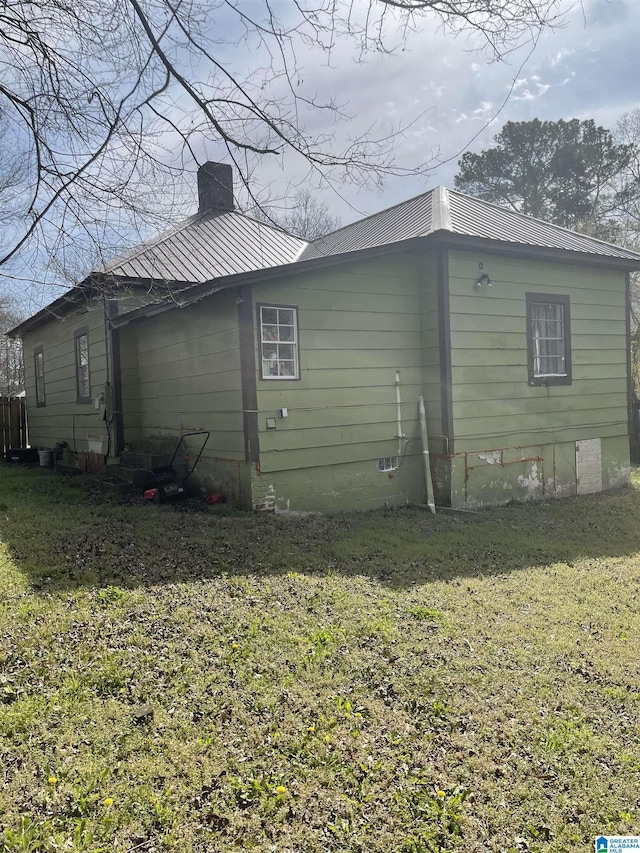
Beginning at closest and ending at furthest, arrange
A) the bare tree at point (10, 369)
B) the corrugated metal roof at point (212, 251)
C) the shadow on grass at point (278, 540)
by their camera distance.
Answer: the shadow on grass at point (278, 540) < the corrugated metal roof at point (212, 251) < the bare tree at point (10, 369)

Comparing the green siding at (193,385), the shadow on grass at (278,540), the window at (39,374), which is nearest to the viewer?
the shadow on grass at (278,540)

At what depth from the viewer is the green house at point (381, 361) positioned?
305 inches

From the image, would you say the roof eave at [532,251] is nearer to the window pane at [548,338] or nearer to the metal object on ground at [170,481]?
the window pane at [548,338]

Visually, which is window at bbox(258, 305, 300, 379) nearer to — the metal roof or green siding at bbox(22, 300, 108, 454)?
the metal roof

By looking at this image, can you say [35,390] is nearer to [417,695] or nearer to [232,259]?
[232,259]

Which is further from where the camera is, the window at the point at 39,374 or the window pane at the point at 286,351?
the window at the point at 39,374

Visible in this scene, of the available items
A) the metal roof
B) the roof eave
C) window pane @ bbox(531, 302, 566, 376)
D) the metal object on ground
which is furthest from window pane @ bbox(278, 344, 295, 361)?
window pane @ bbox(531, 302, 566, 376)

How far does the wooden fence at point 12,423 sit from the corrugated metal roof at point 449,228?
970 centimetres

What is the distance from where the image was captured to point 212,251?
11.0 meters

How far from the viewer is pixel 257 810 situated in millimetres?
Result: 2604

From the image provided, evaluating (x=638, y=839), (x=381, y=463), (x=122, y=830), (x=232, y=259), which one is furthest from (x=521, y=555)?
(x=232, y=259)

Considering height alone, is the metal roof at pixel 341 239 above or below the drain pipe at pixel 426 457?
above

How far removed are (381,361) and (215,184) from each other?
4.55 meters

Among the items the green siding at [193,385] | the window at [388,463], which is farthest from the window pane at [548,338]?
the green siding at [193,385]
